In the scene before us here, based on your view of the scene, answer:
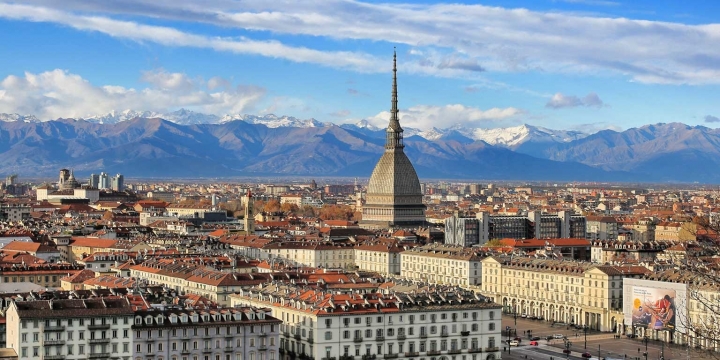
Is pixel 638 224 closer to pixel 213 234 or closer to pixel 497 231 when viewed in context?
pixel 497 231

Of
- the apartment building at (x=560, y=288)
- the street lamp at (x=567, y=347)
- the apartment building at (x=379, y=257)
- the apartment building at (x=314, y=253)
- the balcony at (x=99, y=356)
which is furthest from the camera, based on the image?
the apartment building at (x=314, y=253)

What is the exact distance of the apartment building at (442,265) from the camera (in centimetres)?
9638

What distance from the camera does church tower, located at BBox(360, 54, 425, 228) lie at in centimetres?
15625

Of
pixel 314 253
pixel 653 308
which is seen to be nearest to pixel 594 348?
pixel 653 308

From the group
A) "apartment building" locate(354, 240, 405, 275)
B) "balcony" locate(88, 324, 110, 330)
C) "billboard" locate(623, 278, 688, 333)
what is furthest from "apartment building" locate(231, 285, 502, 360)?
"apartment building" locate(354, 240, 405, 275)

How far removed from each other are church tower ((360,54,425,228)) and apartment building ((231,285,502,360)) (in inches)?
3703

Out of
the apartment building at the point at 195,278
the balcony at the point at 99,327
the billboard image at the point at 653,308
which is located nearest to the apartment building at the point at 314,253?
the apartment building at the point at 195,278

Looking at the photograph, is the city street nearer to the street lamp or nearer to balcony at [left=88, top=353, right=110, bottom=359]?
the street lamp

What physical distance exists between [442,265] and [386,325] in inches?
1715

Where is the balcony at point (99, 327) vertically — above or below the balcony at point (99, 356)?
above

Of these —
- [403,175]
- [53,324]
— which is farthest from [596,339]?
[403,175]

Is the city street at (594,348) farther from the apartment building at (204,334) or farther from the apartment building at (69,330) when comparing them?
the apartment building at (69,330)

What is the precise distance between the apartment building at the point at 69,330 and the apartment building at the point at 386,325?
27.6ft

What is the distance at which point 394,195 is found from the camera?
156m
